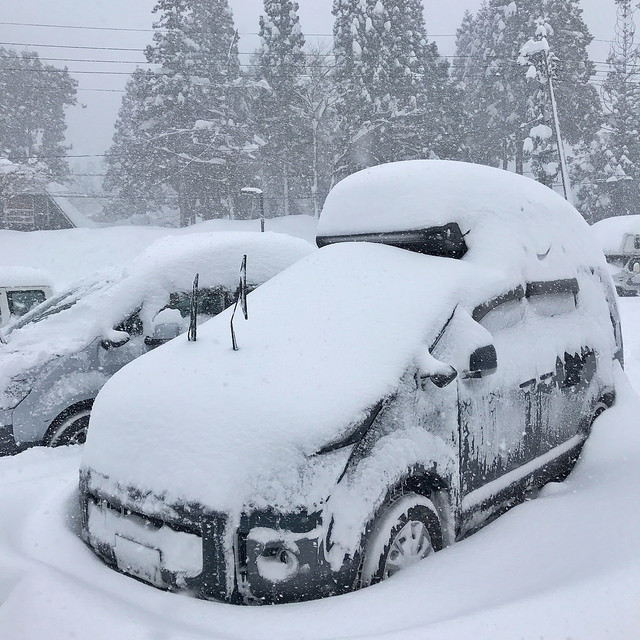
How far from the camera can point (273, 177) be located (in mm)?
46562

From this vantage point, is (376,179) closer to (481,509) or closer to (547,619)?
(481,509)

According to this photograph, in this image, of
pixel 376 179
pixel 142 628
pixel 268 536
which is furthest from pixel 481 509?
pixel 376 179

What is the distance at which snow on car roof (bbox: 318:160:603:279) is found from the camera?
3783 millimetres

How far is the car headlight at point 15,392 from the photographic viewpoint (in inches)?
192

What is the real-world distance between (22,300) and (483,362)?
714cm

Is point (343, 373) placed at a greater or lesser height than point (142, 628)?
greater

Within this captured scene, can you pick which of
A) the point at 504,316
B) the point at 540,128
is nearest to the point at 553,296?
the point at 504,316

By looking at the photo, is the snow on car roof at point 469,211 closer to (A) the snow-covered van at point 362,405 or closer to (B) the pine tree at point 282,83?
(A) the snow-covered van at point 362,405

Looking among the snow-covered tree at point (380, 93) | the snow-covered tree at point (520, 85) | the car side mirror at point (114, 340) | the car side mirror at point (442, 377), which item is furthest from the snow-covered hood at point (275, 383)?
the snow-covered tree at point (520, 85)

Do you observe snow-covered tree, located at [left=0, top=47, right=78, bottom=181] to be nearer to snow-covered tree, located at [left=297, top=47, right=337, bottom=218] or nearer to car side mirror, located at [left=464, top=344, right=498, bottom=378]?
snow-covered tree, located at [left=297, top=47, right=337, bottom=218]

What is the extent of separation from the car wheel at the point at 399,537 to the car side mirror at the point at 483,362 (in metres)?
0.68

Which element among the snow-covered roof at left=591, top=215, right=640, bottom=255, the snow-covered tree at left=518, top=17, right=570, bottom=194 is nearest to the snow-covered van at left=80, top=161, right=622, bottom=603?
the snow-covered roof at left=591, top=215, right=640, bottom=255

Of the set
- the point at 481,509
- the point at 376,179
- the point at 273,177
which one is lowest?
the point at 481,509

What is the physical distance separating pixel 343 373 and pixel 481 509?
1137mm
